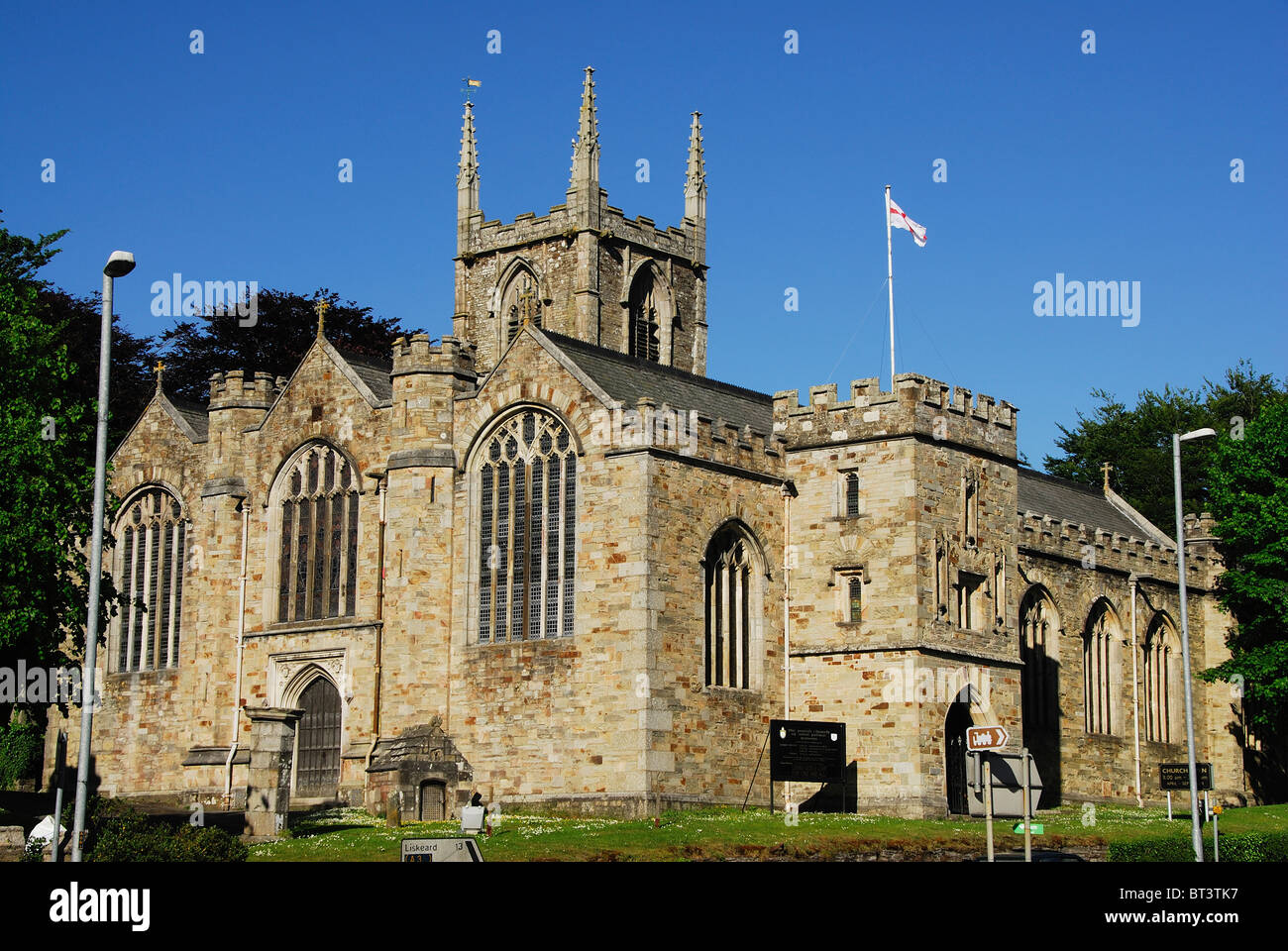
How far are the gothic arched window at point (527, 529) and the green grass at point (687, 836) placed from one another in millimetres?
4964

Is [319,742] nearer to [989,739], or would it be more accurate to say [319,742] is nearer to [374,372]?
[374,372]

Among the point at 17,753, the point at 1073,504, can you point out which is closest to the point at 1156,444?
the point at 1073,504

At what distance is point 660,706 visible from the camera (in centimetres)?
4000

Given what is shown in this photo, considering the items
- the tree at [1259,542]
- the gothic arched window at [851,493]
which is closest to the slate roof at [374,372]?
the gothic arched window at [851,493]

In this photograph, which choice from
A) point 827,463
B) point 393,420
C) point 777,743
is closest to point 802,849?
point 777,743

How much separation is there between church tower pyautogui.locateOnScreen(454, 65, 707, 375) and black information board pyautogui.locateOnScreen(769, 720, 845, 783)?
23162 mm

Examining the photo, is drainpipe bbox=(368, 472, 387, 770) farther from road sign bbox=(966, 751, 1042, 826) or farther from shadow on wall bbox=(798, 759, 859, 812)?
road sign bbox=(966, 751, 1042, 826)

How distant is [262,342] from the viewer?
64.9 meters

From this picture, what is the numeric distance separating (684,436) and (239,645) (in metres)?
14.5

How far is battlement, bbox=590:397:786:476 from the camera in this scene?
4091 centimetres

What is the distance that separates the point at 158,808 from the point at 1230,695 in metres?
35.2

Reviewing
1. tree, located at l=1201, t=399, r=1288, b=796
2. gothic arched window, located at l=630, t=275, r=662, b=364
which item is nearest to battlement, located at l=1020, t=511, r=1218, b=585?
tree, located at l=1201, t=399, r=1288, b=796

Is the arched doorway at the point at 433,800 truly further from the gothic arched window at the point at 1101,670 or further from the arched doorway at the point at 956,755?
the gothic arched window at the point at 1101,670
